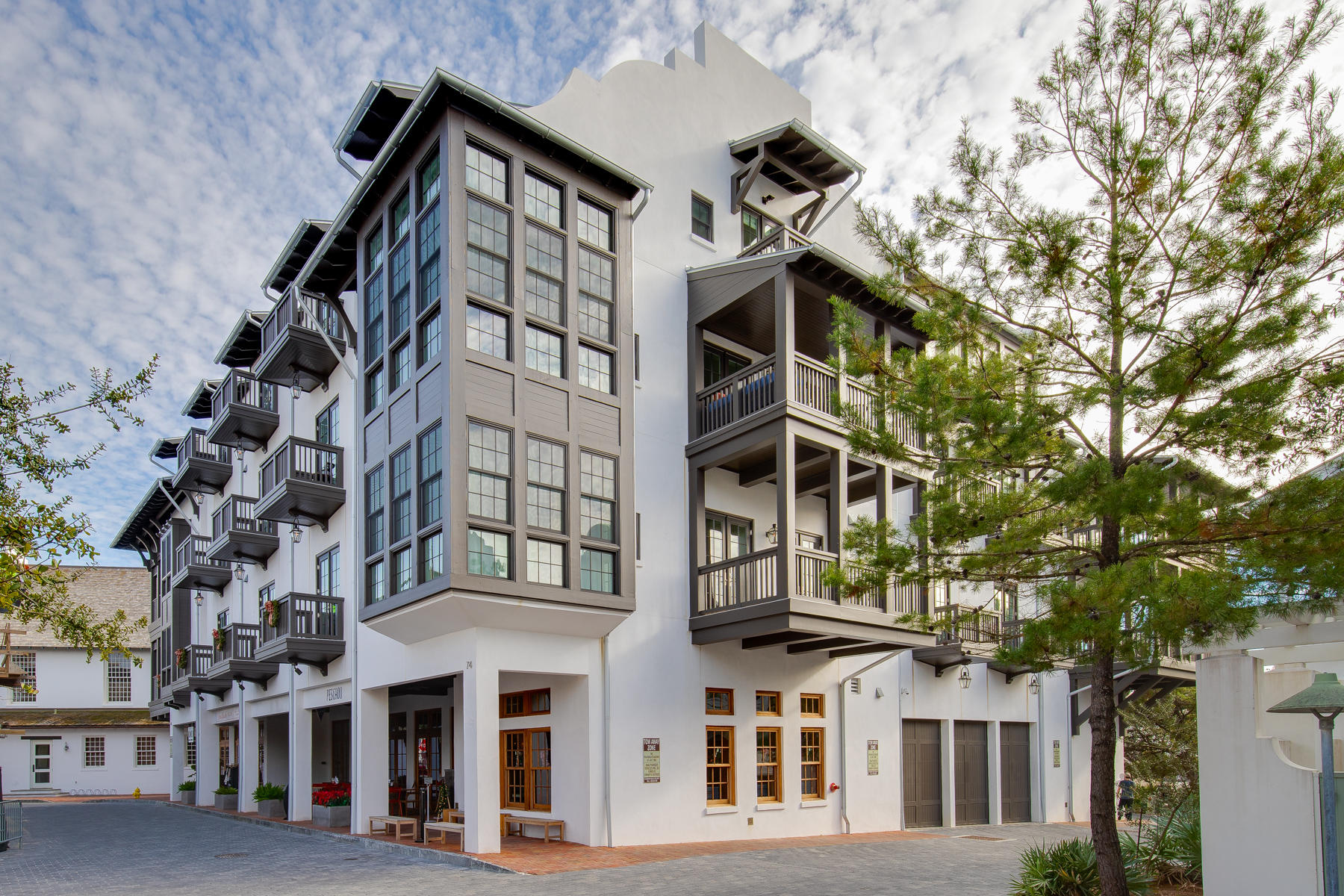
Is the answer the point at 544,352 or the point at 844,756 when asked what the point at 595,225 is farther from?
the point at 844,756

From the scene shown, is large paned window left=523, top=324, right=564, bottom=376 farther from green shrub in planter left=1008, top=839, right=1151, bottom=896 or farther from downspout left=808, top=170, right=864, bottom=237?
green shrub in planter left=1008, top=839, right=1151, bottom=896

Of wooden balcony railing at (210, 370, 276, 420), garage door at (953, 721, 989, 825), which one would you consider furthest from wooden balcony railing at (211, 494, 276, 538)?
garage door at (953, 721, 989, 825)

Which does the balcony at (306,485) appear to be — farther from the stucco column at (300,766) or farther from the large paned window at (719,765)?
the large paned window at (719,765)

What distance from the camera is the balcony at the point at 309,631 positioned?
790 inches

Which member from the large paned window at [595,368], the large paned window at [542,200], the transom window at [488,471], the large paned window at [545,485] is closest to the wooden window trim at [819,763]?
the large paned window at [545,485]

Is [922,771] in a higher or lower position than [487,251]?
lower

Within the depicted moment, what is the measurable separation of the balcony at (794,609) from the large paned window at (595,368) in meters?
3.81

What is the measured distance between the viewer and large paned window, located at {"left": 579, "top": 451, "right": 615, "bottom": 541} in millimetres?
16844

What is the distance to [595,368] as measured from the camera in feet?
57.6

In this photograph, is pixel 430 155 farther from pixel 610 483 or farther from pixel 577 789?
pixel 577 789

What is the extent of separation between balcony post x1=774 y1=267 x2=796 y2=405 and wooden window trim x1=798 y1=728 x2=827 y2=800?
22.4ft

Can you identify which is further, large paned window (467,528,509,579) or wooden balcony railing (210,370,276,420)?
wooden balcony railing (210,370,276,420)

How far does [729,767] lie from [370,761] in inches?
256

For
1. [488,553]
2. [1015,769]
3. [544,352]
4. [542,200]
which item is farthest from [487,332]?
[1015,769]
